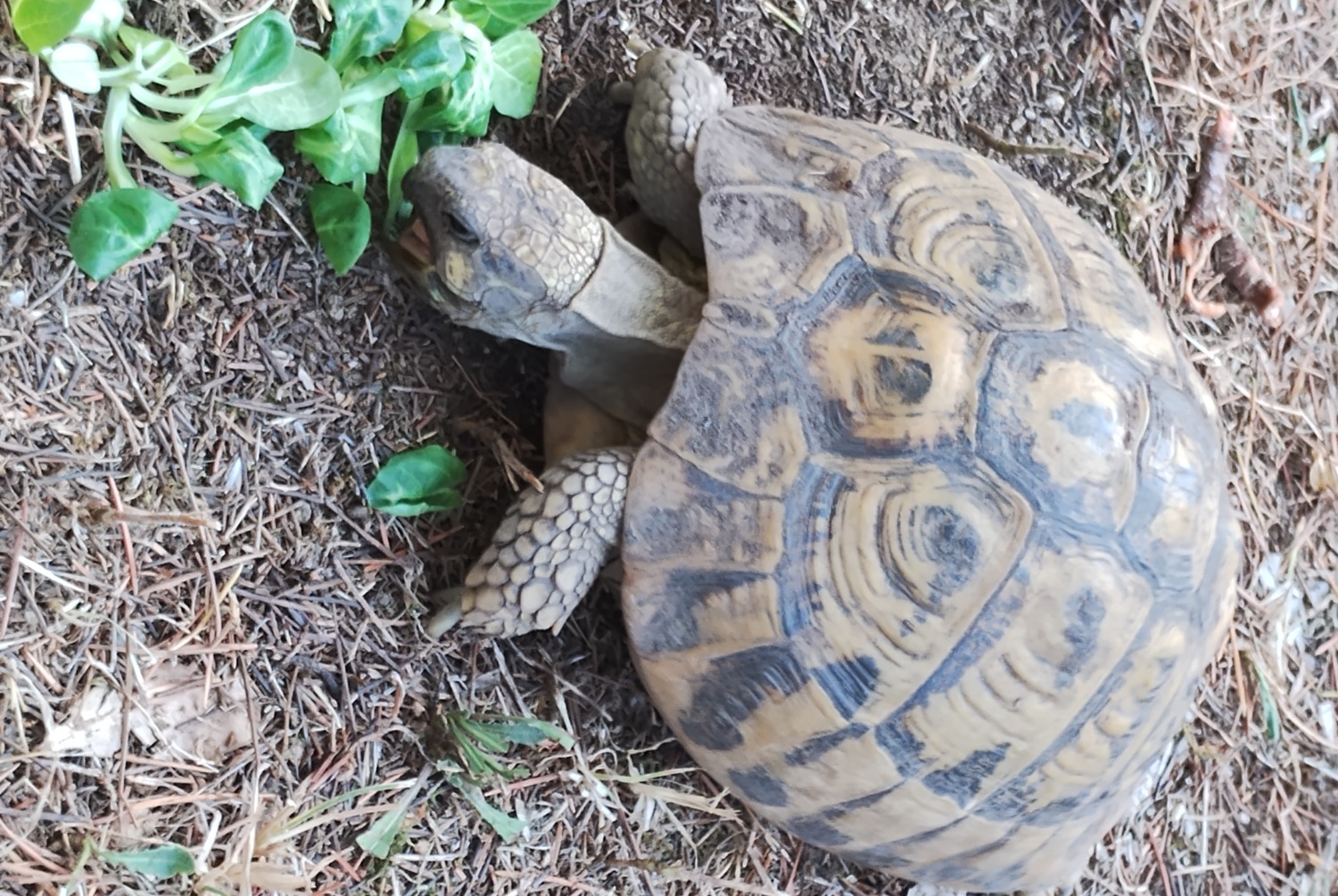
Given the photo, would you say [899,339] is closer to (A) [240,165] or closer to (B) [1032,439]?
(B) [1032,439]

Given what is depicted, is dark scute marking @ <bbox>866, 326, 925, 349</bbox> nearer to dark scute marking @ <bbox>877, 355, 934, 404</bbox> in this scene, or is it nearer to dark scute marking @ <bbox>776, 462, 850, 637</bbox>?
dark scute marking @ <bbox>877, 355, 934, 404</bbox>

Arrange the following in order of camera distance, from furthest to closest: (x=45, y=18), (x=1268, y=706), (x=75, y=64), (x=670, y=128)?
(x=1268, y=706), (x=670, y=128), (x=75, y=64), (x=45, y=18)

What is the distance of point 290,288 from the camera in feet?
6.53

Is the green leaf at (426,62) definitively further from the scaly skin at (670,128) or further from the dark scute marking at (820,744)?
the dark scute marking at (820,744)

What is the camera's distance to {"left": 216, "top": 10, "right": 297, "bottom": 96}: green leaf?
5.45ft

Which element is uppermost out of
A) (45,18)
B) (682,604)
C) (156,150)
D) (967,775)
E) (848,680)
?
(45,18)

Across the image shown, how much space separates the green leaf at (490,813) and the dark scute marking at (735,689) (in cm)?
44

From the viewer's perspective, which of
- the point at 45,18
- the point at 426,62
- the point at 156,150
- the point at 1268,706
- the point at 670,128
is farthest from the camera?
the point at 1268,706

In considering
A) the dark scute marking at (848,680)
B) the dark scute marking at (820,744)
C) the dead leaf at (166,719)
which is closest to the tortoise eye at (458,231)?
the dead leaf at (166,719)

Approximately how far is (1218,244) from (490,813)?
9.72 ft

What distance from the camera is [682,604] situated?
6.49ft

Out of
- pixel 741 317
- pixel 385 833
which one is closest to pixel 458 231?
pixel 741 317

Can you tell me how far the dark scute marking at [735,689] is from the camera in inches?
76.5

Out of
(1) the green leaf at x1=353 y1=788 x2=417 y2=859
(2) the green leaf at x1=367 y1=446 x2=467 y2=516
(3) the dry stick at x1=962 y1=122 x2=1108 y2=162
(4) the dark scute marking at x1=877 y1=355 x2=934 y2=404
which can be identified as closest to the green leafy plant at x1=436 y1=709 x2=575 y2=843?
(1) the green leaf at x1=353 y1=788 x2=417 y2=859
